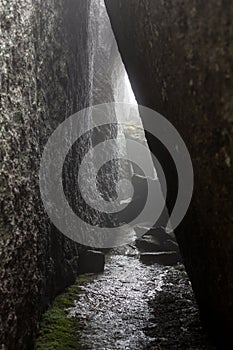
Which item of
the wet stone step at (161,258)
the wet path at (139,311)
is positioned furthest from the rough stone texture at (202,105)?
the wet stone step at (161,258)

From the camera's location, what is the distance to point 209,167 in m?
4.46

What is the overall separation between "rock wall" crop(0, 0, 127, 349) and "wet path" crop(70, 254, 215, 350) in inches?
30.5

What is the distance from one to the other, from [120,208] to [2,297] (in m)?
11.7

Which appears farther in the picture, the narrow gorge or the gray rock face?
the gray rock face

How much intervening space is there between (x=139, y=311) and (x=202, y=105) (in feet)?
14.5

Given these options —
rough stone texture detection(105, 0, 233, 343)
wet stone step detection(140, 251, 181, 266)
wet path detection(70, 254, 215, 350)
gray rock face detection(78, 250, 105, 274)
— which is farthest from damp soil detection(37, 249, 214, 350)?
wet stone step detection(140, 251, 181, 266)

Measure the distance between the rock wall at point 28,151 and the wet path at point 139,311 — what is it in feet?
2.55

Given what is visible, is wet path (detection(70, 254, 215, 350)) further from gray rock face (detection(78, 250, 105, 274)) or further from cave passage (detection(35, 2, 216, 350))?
gray rock face (detection(78, 250, 105, 274))

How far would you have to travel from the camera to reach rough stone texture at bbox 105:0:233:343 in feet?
12.8

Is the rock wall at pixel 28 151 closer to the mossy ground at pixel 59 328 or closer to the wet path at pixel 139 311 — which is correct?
the mossy ground at pixel 59 328

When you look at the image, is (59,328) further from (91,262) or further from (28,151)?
(91,262)

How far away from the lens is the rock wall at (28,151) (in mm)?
4812

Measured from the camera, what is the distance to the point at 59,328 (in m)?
6.25

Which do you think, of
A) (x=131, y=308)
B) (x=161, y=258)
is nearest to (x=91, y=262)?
(x=161, y=258)
